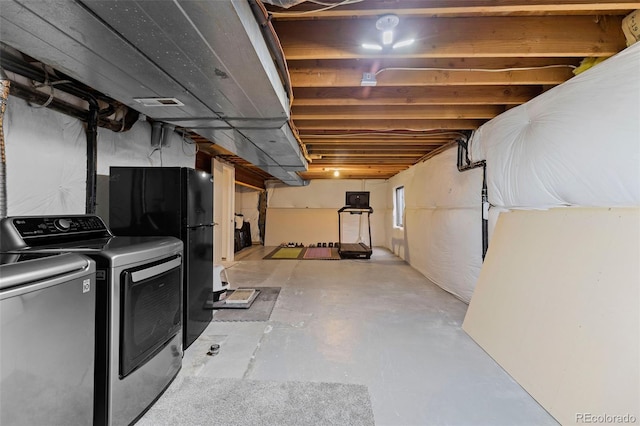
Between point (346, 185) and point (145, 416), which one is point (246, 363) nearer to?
point (145, 416)

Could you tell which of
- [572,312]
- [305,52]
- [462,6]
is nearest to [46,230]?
[305,52]

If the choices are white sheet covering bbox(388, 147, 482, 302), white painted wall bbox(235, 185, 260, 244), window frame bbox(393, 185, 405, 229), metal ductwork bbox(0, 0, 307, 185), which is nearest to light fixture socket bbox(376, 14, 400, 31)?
metal ductwork bbox(0, 0, 307, 185)

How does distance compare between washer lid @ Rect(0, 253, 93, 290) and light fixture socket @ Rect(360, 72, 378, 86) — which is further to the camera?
light fixture socket @ Rect(360, 72, 378, 86)

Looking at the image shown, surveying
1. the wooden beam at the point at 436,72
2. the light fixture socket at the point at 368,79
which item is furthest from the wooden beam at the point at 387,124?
the light fixture socket at the point at 368,79

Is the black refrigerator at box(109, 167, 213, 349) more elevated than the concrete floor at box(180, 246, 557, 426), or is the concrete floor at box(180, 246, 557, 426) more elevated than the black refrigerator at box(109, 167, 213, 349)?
the black refrigerator at box(109, 167, 213, 349)

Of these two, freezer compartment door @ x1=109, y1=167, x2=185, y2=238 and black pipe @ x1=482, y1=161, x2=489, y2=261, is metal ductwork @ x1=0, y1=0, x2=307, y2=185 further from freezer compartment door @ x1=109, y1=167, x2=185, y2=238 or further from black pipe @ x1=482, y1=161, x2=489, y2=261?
black pipe @ x1=482, y1=161, x2=489, y2=261

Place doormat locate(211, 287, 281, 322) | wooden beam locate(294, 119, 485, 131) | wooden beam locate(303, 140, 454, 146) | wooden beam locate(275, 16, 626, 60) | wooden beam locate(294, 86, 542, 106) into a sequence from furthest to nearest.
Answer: wooden beam locate(303, 140, 454, 146) → wooden beam locate(294, 119, 485, 131) → doormat locate(211, 287, 281, 322) → wooden beam locate(294, 86, 542, 106) → wooden beam locate(275, 16, 626, 60)

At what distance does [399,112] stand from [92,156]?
2.81 m

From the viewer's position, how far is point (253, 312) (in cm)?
301

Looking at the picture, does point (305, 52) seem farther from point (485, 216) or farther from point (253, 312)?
point (253, 312)

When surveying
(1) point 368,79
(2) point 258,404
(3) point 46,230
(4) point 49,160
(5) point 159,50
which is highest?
(1) point 368,79

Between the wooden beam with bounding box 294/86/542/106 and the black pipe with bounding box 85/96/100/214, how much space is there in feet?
5.28

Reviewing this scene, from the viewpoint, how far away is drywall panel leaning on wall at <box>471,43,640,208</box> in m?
1.49

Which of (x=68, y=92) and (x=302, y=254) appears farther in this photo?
(x=302, y=254)
